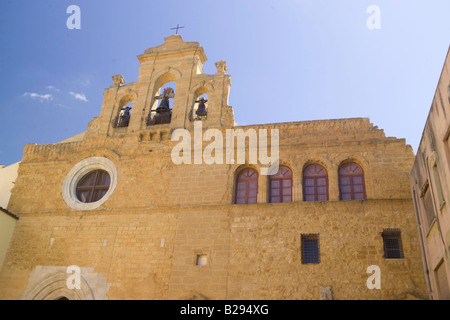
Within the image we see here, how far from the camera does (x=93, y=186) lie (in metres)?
16.4

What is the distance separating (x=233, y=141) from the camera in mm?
15648

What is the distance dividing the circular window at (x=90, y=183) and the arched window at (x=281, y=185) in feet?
15.9

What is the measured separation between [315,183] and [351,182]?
979 mm

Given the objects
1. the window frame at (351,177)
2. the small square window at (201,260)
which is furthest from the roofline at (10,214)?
the window frame at (351,177)

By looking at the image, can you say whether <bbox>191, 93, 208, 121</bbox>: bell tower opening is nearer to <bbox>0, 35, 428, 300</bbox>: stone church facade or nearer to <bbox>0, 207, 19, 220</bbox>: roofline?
<bbox>0, 35, 428, 300</bbox>: stone church facade

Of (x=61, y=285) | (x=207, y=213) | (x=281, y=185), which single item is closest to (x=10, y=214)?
(x=61, y=285)

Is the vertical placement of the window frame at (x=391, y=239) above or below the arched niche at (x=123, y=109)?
below

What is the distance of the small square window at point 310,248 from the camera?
13.4 metres

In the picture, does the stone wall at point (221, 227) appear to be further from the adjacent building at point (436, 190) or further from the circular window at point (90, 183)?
the adjacent building at point (436, 190)

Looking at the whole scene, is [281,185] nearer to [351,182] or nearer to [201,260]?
[351,182]

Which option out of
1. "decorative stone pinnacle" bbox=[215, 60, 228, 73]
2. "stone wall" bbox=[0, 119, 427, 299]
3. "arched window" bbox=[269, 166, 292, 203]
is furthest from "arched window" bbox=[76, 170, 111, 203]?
"arched window" bbox=[269, 166, 292, 203]

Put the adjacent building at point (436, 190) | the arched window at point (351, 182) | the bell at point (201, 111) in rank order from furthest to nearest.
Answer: the bell at point (201, 111), the arched window at point (351, 182), the adjacent building at point (436, 190)

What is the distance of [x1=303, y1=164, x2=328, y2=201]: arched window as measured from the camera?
47.1 feet

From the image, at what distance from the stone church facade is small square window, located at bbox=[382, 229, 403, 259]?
25mm
